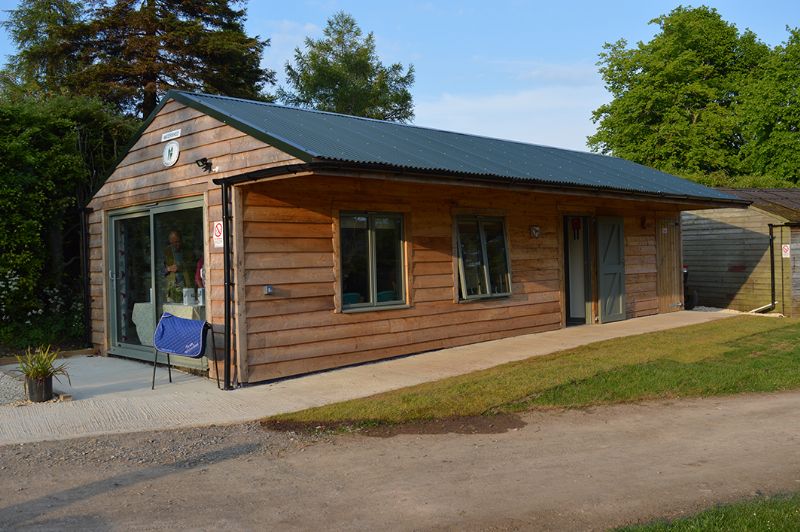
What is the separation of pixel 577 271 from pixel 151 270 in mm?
8431

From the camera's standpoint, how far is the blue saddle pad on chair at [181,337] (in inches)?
330

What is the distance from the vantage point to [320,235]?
934 centimetres

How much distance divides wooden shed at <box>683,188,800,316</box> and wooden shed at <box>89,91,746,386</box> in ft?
17.3

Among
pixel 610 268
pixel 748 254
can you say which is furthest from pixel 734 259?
pixel 610 268

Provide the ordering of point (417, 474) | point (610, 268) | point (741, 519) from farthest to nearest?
point (610, 268) < point (417, 474) < point (741, 519)

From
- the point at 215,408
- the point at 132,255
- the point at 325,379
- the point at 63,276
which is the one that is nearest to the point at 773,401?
the point at 325,379

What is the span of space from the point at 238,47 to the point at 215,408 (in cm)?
1932

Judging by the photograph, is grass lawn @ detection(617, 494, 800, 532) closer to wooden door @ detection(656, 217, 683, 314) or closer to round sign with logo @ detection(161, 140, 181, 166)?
round sign with logo @ detection(161, 140, 181, 166)

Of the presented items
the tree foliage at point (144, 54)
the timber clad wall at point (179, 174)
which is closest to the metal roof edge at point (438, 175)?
the timber clad wall at point (179, 174)

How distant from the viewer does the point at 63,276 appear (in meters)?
12.8

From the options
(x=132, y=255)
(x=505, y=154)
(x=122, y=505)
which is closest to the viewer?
(x=122, y=505)

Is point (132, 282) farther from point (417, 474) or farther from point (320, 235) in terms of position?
point (417, 474)

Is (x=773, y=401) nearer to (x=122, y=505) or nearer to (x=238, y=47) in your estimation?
(x=122, y=505)

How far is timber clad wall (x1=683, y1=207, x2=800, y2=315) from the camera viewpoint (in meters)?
17.2
